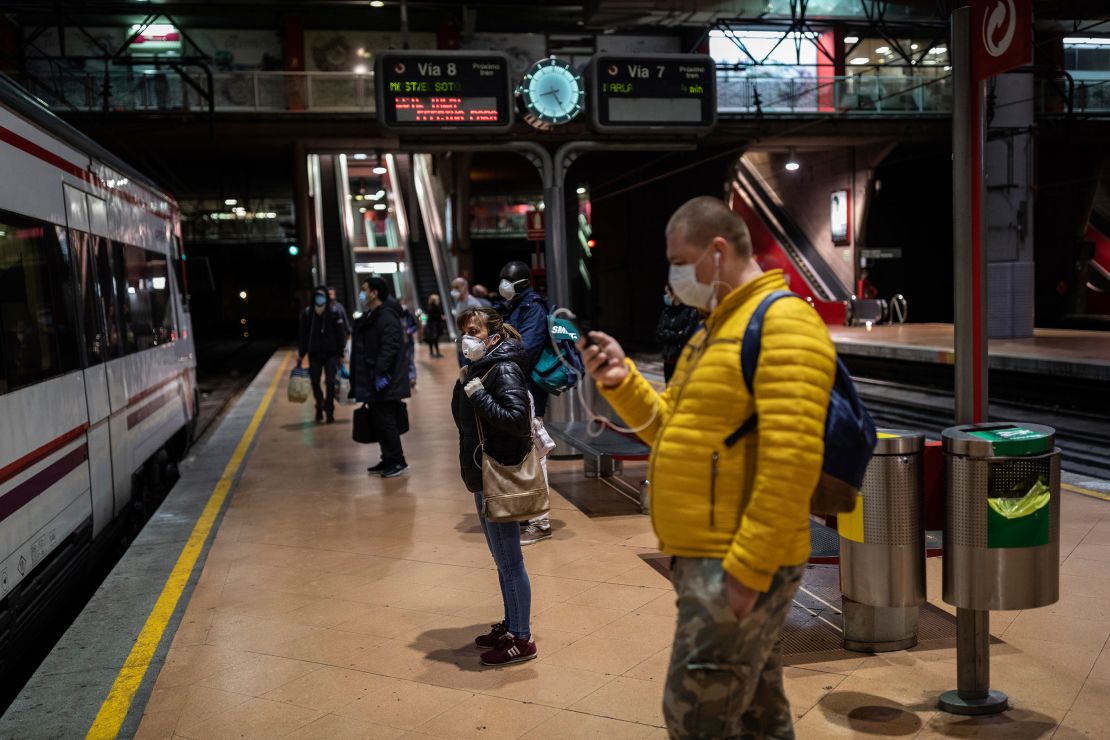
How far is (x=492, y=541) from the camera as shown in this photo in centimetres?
462

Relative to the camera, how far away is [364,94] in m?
26.3

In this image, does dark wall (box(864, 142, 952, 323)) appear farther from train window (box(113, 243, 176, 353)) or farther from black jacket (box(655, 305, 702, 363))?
train window (box(113, 243, 176, 353))

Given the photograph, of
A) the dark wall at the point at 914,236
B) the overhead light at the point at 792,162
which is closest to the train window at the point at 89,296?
the overhead light at the point at 792,162

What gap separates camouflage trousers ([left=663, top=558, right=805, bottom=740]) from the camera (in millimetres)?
2545

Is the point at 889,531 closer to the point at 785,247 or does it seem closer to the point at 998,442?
the point at 998,442

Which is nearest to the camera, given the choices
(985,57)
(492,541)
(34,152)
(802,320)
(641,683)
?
(802,320)

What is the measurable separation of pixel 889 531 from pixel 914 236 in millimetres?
32628

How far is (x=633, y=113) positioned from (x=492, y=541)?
768cm

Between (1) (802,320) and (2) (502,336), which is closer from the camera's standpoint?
(1) (802,320)

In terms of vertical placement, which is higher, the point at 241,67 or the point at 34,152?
the point at 241,67

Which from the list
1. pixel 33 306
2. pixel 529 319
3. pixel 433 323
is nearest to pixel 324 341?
pixel 529 319

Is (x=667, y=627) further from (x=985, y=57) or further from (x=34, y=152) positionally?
(x=34, y=152)

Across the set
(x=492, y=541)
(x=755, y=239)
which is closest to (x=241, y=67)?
(x=755, y=239)

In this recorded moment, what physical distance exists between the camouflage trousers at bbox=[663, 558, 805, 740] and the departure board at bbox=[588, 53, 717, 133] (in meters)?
9.15
